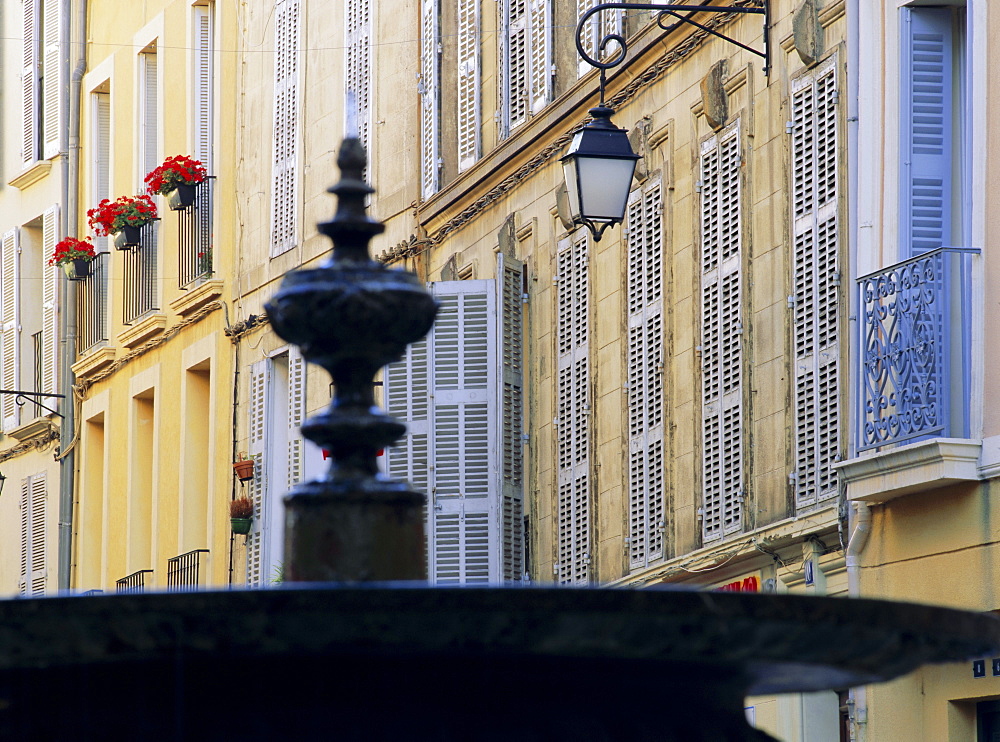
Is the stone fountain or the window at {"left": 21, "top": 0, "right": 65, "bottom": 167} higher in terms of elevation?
the window at {"left": 21, "top": 0, "right": 65, "bottom": 167}

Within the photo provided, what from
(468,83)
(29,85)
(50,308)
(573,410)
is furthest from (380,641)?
(29,85)

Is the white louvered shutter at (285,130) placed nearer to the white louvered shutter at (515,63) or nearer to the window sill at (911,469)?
the white louvered shutter at (515,63)

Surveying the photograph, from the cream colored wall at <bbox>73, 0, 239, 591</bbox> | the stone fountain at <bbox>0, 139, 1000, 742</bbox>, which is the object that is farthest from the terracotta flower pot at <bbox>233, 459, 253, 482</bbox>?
the stone fountain at <bbox>0, 139, 1000, 742</bbox>

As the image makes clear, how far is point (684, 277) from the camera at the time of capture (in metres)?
14.5

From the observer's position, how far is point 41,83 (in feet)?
95.4

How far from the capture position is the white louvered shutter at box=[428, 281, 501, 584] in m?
17.3

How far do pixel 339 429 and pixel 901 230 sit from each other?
8.50 metres

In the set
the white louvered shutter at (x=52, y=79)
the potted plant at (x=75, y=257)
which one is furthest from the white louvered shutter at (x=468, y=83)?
the white louvered shutter at (x=52, y=79)

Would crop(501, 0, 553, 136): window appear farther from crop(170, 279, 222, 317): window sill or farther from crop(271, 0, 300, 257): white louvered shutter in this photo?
crop(170, 279, 222, 317): window sill

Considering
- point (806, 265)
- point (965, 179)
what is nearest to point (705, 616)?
point (965, 179)

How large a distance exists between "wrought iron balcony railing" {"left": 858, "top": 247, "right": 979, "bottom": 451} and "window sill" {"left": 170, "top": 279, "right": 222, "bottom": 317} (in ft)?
42.2

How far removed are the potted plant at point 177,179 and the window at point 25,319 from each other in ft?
17.0

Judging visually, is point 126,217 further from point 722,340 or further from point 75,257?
point 722,340

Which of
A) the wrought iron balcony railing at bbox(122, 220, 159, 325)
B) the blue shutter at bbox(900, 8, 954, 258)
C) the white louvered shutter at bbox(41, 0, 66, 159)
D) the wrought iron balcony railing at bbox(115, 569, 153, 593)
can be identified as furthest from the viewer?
the white louvered shutter at bbox(41, 0, 66, 159)
